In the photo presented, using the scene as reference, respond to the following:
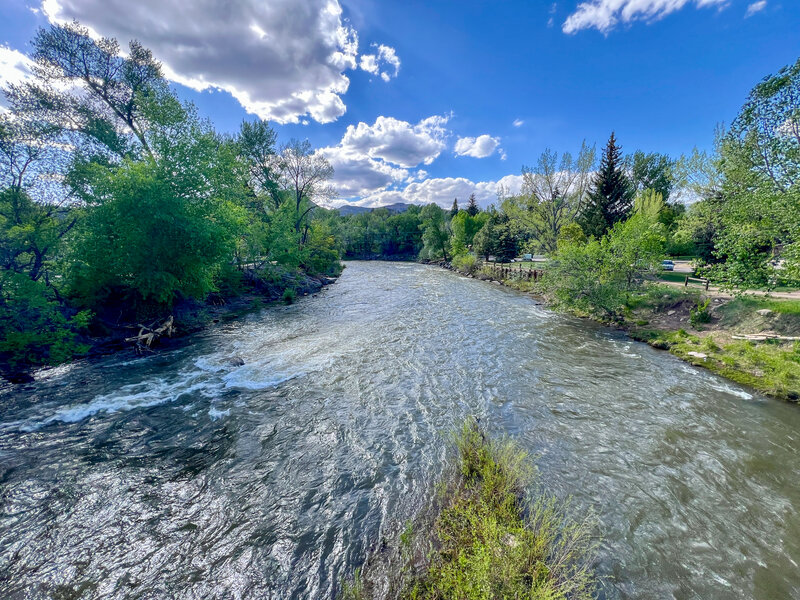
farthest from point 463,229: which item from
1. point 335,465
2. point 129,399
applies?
point 335,465

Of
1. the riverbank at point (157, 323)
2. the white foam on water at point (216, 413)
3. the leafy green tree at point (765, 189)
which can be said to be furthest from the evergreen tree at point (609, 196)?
the white foam on water at point (216, 413)

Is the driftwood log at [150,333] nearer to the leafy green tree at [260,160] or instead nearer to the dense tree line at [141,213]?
the dense tree line at [141,213]

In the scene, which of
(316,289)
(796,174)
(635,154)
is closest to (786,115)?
(796,174)

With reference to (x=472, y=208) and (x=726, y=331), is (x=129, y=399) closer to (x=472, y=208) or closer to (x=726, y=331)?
(x=726, y=331)

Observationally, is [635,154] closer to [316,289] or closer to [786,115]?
[786,115]

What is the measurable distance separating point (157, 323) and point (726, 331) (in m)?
27.0

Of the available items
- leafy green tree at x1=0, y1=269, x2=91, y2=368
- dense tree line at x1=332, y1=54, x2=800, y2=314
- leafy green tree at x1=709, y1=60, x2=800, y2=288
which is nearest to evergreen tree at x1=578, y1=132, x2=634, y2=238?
dense tree line at x1=332, y1=54, x2=800, y2=314

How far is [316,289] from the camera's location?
97.1 feet

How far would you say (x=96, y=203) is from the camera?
13.3 m

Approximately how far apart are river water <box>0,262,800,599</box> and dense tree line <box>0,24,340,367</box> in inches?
136

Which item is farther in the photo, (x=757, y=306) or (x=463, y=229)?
(x=463, y=229)

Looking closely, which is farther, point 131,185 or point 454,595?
point 131,185

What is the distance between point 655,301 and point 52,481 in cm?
2540

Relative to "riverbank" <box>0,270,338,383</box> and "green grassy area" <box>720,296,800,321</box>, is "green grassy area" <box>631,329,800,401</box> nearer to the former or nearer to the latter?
"green grassy area" <box>720,296,800,321</box>
